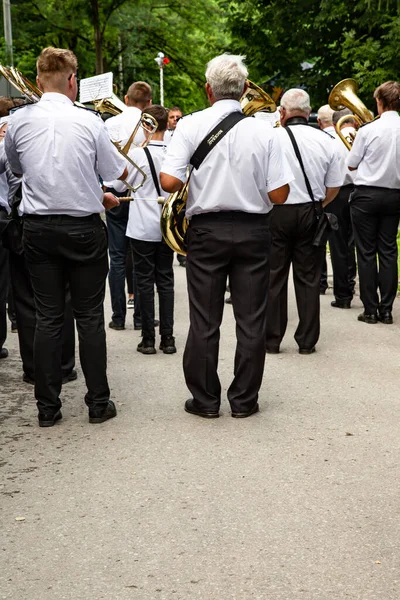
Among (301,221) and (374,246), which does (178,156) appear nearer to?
(301,221)

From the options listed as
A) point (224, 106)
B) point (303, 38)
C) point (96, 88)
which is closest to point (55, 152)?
point (224, 106)

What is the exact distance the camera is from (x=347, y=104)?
10336 mm

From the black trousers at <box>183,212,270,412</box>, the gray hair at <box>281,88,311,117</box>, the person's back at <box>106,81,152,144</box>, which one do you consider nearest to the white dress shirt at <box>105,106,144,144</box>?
the person's back at <box>106,81,152,144</box>

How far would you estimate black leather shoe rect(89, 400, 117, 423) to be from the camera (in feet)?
19.6

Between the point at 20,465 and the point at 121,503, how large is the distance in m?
0.84

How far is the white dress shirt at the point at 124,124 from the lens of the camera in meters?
7.42

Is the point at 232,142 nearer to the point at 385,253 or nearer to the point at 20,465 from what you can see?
the point at 20,465

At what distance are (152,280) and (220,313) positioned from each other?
211 centimetres

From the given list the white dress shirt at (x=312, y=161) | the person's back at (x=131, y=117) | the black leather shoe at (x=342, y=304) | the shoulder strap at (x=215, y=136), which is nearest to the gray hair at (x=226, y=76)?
the shoulder strap at (x=215, y=136)

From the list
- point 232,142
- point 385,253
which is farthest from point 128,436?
point 385,253

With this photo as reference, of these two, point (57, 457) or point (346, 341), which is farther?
point (346, 341)

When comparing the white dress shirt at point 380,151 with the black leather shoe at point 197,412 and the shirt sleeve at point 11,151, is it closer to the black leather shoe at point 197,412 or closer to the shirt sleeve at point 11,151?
the black leather shoe at point 197,412

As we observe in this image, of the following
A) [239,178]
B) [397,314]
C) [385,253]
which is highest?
[239,178]

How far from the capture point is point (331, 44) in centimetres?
2130
